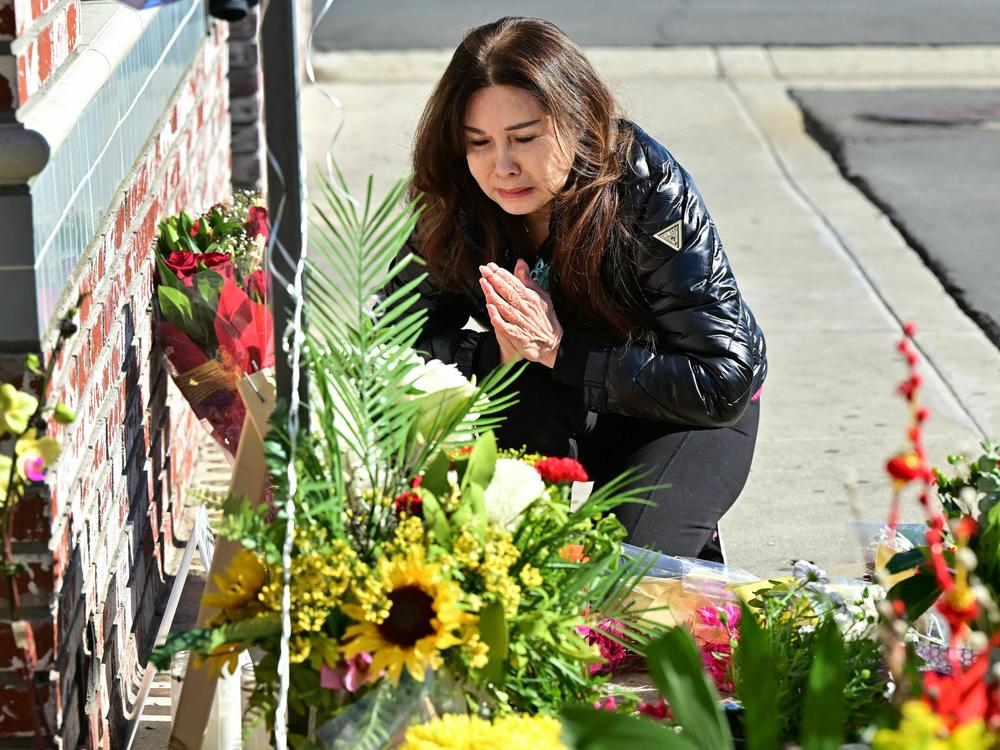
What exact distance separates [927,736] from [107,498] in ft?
5.76

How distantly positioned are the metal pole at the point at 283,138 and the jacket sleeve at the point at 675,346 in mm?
1276

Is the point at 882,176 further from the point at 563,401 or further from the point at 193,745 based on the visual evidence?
the point at 193,745

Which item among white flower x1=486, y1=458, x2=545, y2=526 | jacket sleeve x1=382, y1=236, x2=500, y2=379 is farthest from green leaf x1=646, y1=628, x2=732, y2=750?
jacket sleeve x1=382, y1=236, x2=500, y2=379

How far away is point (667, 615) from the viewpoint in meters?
2.96

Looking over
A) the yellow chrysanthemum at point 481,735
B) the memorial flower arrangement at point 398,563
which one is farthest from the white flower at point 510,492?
the yellow chrysanthemum at point 481,735

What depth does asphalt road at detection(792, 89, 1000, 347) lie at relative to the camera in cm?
658

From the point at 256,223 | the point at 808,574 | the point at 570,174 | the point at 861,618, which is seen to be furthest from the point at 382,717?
the point at 256,223

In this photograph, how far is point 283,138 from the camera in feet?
6.36

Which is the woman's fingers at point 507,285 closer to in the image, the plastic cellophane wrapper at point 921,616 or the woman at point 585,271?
the woman at point 585,271

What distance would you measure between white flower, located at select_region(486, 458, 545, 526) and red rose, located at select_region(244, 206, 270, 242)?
64.3 inches

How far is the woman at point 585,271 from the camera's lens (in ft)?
10.4

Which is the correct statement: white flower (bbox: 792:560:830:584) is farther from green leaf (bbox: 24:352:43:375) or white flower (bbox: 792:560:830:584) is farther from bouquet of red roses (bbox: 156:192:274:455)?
green leaf (bbox: 24:352:43:375)

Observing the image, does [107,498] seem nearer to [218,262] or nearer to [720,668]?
[218,262]

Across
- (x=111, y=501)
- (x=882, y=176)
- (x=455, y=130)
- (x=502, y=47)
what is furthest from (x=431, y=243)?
(x=882, y=176)
